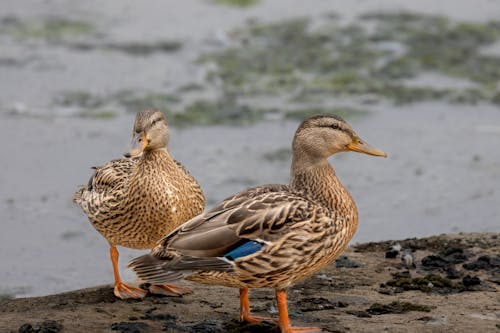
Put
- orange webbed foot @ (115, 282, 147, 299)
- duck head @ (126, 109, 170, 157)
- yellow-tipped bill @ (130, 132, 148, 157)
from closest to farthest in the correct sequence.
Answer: orange webbed foot @ (115, 282, 147, 299) → yellow-tipped bill @ (130, 132, 148, 157) → duck head @ (126, 109, 170, 157)

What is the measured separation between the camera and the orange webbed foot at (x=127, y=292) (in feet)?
23.1

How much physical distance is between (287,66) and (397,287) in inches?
218

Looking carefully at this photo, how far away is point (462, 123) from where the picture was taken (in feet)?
35.6

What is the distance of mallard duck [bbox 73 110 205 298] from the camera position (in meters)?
7.13

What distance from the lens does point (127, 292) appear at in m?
7.09

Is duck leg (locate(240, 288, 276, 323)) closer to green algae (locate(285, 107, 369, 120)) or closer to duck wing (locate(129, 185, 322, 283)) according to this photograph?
duck wing (locate(129, 185, 322, 283))

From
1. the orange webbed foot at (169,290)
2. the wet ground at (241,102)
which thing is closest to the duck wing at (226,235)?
the orange webbed foot at (169,290)

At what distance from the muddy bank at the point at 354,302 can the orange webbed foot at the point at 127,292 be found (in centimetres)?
8

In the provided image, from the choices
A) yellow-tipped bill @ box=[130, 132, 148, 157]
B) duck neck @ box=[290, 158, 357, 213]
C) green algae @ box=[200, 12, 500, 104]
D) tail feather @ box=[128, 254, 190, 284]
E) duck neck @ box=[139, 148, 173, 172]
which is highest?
green algae @ box=[200, 12, 500, 104]

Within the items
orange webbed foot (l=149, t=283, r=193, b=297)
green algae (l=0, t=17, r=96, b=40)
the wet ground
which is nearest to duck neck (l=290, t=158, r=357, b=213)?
orange webbed foot (l=149, t=283, r=193, b=297)

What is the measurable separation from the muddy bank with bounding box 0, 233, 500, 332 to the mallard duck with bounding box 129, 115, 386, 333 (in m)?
0.35

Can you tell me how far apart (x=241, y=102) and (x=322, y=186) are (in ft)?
16.2

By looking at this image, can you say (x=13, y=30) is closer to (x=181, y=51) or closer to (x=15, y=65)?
(x=15, y=65)

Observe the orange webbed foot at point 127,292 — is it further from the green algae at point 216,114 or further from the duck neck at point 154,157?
the green algae at point 216,114
